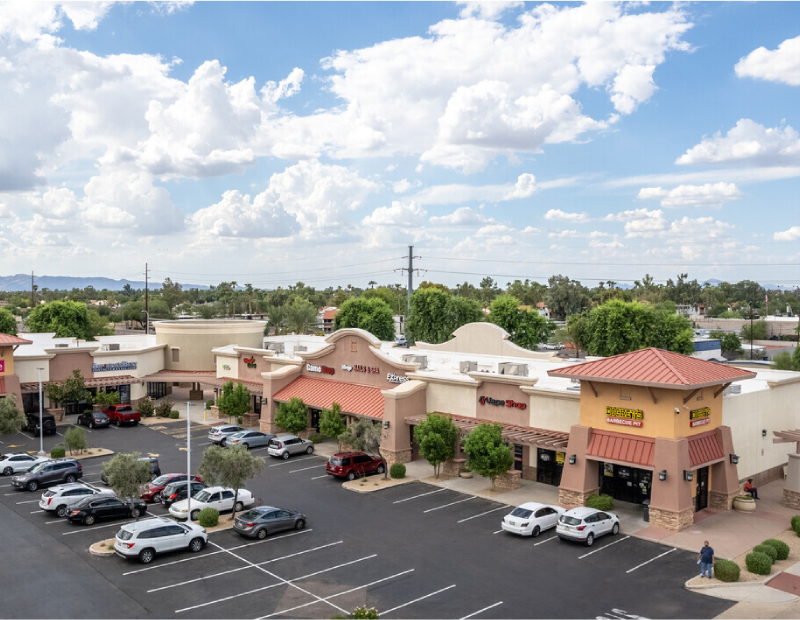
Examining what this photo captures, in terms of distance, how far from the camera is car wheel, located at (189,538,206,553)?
29000 millimetres

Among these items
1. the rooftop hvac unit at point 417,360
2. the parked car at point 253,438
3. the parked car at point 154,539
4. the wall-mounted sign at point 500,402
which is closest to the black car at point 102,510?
the parked car at point 154,539

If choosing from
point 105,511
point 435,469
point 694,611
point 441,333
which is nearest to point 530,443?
point 435,469

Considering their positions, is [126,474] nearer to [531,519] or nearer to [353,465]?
[353,465]

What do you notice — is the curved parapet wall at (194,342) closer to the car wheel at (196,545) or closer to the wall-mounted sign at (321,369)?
the wall-mounted sign at (321,369)

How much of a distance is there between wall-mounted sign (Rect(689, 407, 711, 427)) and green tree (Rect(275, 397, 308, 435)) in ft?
88.4

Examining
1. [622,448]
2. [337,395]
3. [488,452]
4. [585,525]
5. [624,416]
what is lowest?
[585,525]

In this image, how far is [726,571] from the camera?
84.2ft

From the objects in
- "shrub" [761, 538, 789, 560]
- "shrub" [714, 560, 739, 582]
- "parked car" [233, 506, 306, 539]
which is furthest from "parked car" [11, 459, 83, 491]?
"shrub" [761, 538, 789, 560]

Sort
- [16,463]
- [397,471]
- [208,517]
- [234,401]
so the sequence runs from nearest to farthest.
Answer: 1. [208,517]
2. [397,471]
3. [16,463]
4. [234,401]

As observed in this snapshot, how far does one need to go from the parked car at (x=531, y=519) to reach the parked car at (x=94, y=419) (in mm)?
38998

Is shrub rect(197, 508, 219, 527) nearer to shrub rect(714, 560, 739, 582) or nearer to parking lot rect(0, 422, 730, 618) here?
parking lot rect(0, 422, 730, 618)

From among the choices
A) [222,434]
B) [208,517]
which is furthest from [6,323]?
[208,517]

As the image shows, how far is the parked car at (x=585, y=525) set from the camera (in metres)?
29.6

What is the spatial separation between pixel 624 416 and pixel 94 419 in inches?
1710
